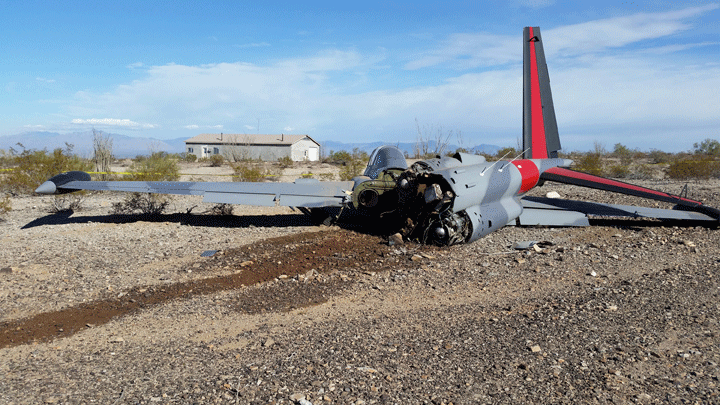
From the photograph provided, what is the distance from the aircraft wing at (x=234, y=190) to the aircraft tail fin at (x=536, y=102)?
6868 mm

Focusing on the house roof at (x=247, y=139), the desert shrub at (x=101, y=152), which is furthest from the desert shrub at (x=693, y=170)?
the house roof at (x=247, y=139)

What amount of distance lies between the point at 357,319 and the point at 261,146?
66.4 m

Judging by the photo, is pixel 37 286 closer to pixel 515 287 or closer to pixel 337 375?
pixel 337 375

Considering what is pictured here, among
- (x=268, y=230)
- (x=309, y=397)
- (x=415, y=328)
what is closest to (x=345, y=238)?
(x=268, y=230)

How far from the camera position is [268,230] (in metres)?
14.2

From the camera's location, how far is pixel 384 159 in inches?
592

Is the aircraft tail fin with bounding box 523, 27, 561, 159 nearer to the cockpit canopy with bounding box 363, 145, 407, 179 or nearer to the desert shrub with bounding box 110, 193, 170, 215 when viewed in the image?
the cockpit canopy with bounding box 363, 145, 407, 179

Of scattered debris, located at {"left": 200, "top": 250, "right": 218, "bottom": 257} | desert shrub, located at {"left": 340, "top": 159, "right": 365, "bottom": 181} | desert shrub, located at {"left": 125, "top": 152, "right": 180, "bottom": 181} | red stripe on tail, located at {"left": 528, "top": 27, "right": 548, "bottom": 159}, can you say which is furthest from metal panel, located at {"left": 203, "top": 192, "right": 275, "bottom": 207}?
desert shrub, located at {"left": 340, "top": 159, "right": 365, "bottom": 181}

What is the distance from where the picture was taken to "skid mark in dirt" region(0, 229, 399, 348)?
712 cm

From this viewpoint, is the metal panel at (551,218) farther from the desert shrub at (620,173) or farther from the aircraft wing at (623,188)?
the desert shrub at (620,173)

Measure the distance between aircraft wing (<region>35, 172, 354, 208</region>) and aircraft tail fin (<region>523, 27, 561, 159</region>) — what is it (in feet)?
22.5

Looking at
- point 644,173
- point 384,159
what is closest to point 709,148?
point 644,173

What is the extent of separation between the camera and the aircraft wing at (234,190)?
13.5 metres

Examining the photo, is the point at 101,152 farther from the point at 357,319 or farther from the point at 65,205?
the point at 357,319
